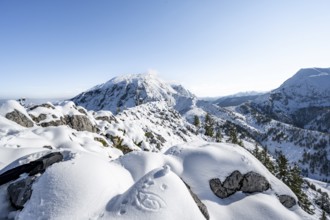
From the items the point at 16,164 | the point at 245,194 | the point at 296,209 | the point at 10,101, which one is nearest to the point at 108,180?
the point at 16,164

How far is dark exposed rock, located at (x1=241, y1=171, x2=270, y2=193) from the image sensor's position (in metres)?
15.1

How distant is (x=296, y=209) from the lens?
14.7 meters

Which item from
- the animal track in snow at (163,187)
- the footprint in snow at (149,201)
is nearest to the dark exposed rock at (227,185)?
the animal track in snow at (163,187)

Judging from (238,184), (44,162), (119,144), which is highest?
(44,162)

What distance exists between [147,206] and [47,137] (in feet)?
59.5

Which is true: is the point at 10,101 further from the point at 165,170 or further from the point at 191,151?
the point at 165,170

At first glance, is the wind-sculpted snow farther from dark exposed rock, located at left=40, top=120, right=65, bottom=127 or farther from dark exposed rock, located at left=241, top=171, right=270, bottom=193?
dark exposed rock, located at left=40, top=120, right=65, bottom=127

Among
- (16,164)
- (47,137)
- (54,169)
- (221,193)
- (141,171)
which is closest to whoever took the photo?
(54,169)

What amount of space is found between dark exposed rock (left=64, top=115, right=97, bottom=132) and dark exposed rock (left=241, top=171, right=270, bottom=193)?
27327 mm

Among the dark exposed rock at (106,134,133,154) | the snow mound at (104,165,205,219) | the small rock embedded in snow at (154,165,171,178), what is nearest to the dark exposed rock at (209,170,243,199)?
the snow mound at (104,165,205,219)

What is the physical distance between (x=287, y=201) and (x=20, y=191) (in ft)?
50.5

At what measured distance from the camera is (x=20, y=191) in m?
9.92

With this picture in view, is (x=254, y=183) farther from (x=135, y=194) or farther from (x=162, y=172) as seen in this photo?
(x=135, y=194)

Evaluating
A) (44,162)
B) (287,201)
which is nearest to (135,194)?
(44,162)
